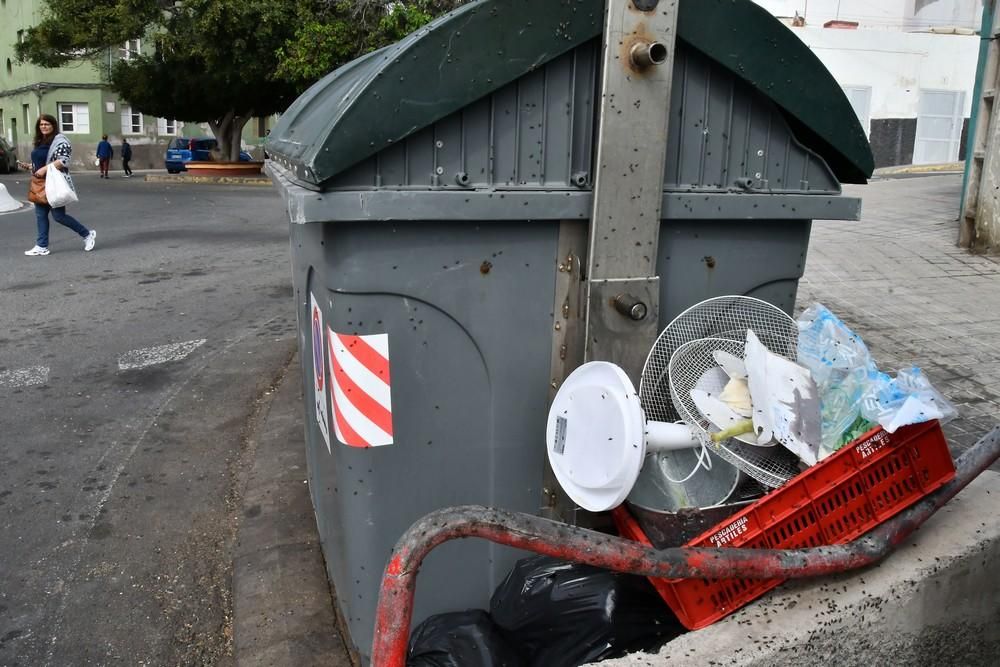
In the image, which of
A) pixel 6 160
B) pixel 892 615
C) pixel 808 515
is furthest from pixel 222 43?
pixel 892 615

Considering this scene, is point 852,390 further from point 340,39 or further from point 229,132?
point 229,132

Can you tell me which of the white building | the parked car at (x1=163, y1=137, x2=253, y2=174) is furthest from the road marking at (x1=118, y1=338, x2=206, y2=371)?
the parked car at (x1=163, y1=137, x2=253, y2=174)

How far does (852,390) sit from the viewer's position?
2451 mm

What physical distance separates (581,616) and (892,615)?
85 cm

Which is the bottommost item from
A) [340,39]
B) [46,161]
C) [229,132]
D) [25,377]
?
[25,377]

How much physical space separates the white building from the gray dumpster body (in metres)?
20.6

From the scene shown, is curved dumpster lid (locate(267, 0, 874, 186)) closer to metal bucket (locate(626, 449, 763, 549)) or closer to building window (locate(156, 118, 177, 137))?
metal bucket (locate(626, 449, 763, 549))

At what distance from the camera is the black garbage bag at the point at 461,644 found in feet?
7.98

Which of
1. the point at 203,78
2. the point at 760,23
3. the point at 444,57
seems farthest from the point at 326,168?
the point at 203,78

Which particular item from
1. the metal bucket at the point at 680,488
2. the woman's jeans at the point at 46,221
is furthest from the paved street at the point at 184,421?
the metal bucket at the point at 680,488

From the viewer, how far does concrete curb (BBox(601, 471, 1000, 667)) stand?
222 centimetres

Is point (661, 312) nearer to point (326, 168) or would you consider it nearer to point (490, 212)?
point (490, 212)

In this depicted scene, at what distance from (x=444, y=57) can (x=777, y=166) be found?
3.73 feet

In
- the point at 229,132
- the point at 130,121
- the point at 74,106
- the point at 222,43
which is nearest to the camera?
the point at 222,43
